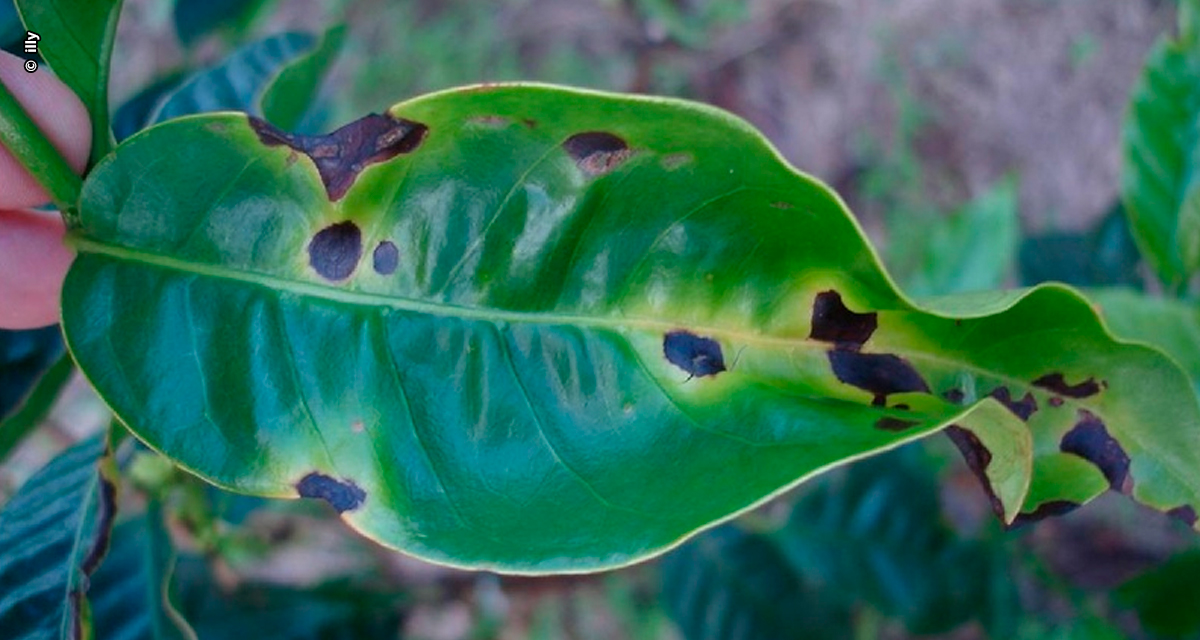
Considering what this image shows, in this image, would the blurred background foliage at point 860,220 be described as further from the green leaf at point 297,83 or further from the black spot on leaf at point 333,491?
the black spot on leaf at point 333,491

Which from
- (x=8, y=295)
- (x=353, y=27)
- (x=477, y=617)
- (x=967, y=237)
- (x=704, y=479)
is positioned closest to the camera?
(x=704, y=479)

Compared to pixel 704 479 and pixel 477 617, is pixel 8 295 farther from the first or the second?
pixel 477 617

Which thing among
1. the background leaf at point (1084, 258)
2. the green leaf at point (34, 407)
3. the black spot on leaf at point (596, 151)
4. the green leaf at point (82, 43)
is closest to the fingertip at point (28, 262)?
the green leaf at point (34, 407)

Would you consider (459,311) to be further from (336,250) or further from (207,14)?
(207,14)

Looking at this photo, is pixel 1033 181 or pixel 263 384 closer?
pixel 263 384

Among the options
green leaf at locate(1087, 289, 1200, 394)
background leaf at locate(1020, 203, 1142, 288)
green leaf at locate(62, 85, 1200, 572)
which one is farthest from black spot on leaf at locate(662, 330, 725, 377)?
background leaf at locate(1020, 203, 1142, 288)

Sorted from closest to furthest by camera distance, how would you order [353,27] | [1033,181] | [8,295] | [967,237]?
[8,295] → [967,237] → [1033,181] → [353,27]

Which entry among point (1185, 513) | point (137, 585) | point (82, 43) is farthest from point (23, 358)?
point (1185, 513)

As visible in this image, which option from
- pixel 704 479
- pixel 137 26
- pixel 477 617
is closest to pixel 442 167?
pixel 704 479
